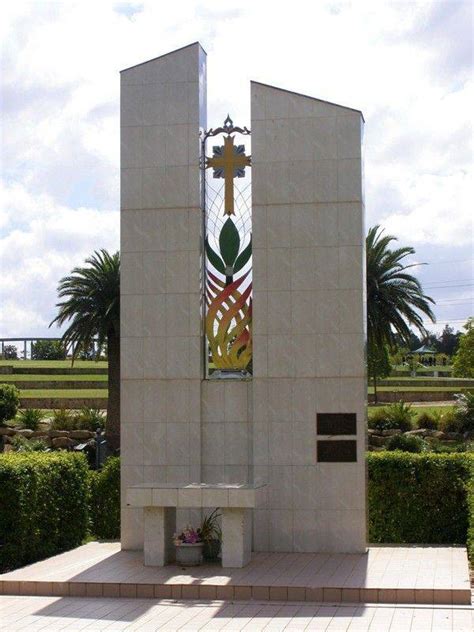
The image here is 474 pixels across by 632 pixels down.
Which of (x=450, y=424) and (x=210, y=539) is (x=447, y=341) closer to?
(x=450, y=424)

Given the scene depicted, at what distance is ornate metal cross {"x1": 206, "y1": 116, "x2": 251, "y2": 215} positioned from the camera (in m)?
14.6

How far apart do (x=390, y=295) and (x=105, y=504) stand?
15613mm

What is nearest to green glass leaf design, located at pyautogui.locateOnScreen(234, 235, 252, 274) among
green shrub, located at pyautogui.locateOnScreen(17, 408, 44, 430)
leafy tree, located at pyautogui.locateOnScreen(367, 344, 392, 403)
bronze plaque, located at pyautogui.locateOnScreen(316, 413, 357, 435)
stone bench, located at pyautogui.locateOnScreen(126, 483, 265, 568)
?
bronze plaque, located at pyautogui.locateOnScreen(316, 413, 357, 435)

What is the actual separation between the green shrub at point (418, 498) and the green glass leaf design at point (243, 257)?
4.14 metres

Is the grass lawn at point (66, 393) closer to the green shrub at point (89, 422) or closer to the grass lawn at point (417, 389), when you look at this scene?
the green shrub at point (89, 422)

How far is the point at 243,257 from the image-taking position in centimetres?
1456

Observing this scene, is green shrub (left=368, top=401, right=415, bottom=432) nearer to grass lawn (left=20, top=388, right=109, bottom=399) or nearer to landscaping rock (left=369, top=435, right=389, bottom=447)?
landscaping rock (left=369, top=435, right=389, bottom=447)

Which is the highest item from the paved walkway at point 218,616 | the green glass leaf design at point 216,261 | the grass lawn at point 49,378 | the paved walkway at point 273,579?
the green glass leaf design at point 216,261

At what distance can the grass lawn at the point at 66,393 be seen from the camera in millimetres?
43469

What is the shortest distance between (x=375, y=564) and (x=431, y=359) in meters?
72.3

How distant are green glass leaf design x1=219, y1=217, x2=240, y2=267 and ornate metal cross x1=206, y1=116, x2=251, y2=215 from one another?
212 mm

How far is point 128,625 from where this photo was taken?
10.4 metres

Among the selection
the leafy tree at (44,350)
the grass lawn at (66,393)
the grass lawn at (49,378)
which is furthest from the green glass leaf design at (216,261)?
the leafy tree at (44,350)

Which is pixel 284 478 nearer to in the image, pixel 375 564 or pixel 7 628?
pixel 375 564
